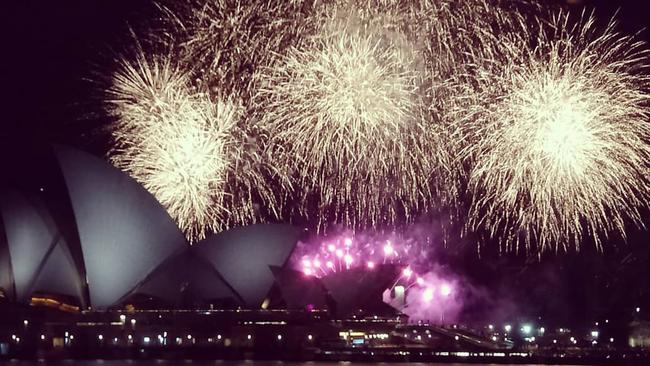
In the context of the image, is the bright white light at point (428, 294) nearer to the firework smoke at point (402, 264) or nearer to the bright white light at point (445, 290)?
the firework smoke at point (402, 264)

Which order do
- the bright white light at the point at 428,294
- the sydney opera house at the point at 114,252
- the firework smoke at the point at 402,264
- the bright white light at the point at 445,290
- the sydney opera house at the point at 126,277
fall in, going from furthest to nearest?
the bright white light at the point at 428,294, the bright white light at the point at 445,290, the firework smoke at the point at 402,264, the sydney opera house at the point at 114,252, the sydney opera house at the point at 126,277

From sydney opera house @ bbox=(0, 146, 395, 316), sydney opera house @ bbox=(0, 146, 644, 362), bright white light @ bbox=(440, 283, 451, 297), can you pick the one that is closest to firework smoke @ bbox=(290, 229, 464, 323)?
bright white light @ bbox=(440, 283, 451, 297)

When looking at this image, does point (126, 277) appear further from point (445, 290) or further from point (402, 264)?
point (445, 290)

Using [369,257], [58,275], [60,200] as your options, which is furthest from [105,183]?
[369,257]

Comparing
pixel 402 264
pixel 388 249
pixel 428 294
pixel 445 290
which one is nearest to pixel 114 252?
pixel 402 264

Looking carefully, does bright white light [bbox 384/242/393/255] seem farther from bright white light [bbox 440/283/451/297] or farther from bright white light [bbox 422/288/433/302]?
bright white light [bbox 422/288/433/302]

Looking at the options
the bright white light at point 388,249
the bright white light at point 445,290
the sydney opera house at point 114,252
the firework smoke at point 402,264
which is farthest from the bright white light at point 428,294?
the sydney opera house at point 114,252

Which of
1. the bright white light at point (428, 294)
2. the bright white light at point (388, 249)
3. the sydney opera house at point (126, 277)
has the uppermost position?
the bright white light at point (388, 249)

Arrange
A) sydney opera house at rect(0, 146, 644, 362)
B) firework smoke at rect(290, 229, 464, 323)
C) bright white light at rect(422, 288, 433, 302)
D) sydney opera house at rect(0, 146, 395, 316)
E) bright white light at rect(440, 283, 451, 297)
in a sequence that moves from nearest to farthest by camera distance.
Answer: sydney opera house at rect(0, 146, 644, 362) → sydney opera house at rect(0, 146, 395, 316) → firework smoke at rect(290, 229, 464, 323) → bright white light at rect(440, 283, 451, 297) → bright white light at rect(422, 288, 433, 302)

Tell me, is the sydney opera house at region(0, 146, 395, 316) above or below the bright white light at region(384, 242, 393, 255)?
below

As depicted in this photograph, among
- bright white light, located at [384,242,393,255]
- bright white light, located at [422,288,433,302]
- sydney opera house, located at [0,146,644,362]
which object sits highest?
bright white light, located at [384,242,393,255]

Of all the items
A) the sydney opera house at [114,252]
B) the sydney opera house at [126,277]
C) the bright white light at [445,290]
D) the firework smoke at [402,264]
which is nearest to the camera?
the sydney opera house at [126,277]

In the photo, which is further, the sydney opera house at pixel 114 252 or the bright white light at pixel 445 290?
the bright white light at pixel 445 290

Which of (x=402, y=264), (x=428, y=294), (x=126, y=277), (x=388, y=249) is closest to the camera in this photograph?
(x=126, y=277)
